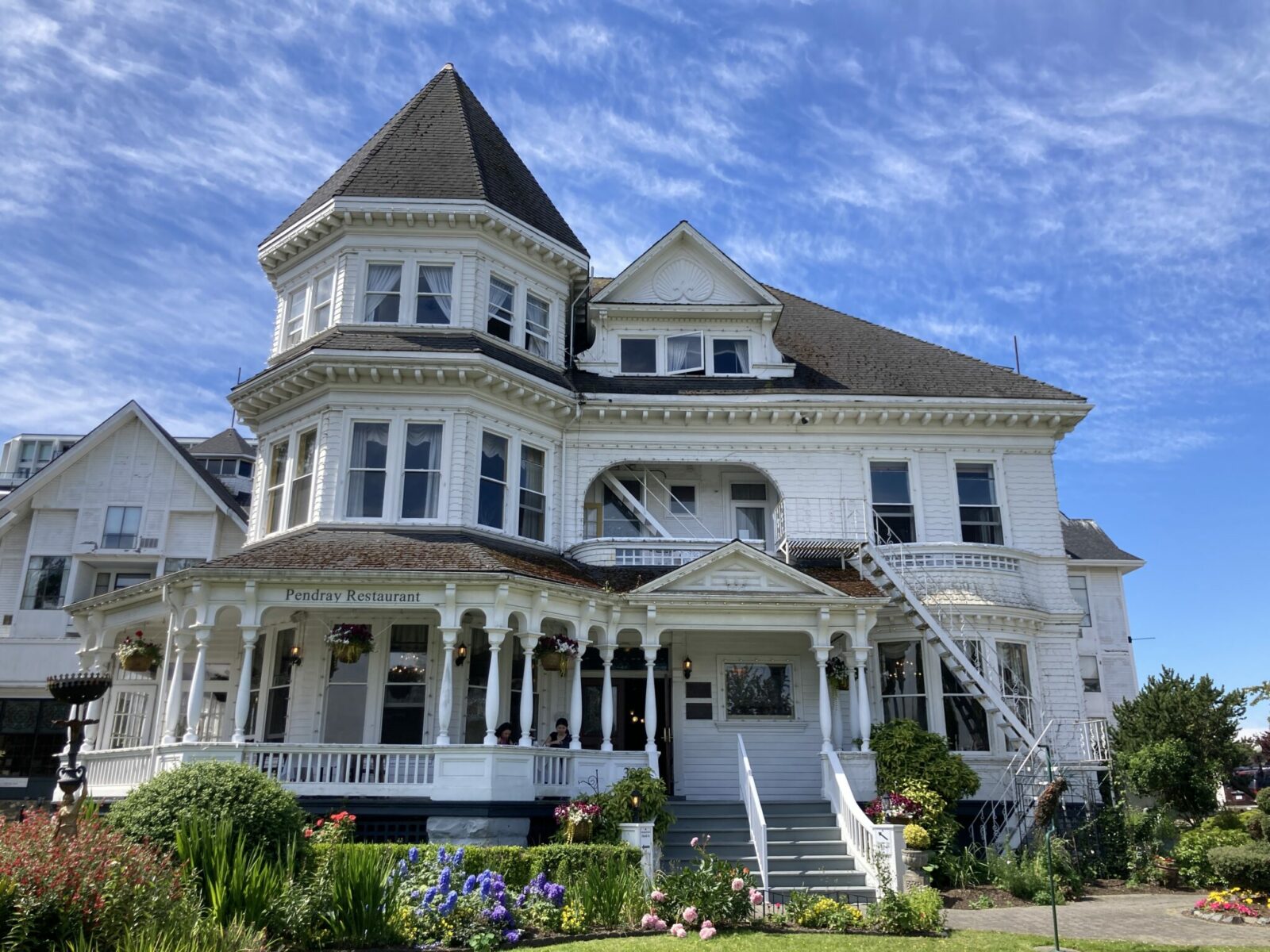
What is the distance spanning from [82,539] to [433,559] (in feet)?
54.1

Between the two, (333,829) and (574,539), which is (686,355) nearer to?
(574,539)

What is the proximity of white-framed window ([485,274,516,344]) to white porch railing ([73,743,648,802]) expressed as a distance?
9.99 metres

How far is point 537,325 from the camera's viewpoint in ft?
79.8

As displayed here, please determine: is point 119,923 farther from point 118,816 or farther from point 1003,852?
point 1003,852

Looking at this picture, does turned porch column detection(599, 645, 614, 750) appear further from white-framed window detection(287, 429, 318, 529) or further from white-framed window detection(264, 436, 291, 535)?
white-framed window detection(264, 436, 291, 535)

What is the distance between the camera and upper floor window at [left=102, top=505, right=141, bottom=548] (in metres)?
29.5

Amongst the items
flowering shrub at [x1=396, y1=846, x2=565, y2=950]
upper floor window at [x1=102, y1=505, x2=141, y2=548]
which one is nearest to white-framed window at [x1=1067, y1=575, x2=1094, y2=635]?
flowering shrub at [x1=396, y1=846, x2=565, y2=950]

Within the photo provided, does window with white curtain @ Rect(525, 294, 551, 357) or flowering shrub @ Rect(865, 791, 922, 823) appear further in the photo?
window with white curtain @ Rect(525, 294, 551, 357)

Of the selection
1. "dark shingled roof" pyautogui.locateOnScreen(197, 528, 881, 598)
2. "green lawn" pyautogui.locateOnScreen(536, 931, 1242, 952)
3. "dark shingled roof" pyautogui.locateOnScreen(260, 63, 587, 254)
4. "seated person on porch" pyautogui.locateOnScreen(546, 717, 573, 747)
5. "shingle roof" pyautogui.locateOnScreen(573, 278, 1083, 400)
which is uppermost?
"dark shingled roof" pyautogui.locateOnScreen(260, 63, 587, 254)

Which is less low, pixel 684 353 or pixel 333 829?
pixel 684 353

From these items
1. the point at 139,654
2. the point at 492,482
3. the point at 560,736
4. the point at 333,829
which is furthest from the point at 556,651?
the point at 139,654

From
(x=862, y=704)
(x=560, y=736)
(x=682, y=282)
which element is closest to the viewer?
(x=560, y=736)

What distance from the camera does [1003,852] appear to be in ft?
59.5

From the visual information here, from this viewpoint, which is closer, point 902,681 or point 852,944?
point 852,944
